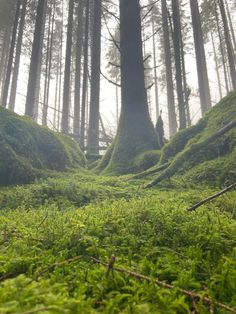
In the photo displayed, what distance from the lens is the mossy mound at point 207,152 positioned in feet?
19.2

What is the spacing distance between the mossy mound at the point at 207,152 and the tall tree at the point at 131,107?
1.35 meters

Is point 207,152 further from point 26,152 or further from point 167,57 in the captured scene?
point 167,57

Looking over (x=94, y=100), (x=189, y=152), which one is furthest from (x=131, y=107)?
(x=94, y=100)

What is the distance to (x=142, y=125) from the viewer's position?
937 centimetres

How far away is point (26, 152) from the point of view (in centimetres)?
736

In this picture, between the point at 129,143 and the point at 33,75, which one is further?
the point at 33,75

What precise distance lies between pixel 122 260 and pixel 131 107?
7.73 meters

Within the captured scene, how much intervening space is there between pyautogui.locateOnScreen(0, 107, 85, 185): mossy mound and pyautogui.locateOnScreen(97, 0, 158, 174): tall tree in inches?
61.7

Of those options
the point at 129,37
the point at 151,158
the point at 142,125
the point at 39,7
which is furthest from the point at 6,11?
the point at 151,158

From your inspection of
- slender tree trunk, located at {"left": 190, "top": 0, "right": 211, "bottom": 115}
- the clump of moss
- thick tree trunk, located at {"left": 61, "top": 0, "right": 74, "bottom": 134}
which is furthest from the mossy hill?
slender tree trunk, located at {"left": 190, "top": 0, "right": 211, "bottom": 115}

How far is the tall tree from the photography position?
28.8 ft

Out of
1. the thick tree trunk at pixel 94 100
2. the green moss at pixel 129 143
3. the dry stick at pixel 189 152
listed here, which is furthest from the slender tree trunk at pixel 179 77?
the dry stick at pixel 189 152

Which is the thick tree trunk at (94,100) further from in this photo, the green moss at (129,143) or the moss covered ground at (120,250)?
the moss covered ground at (120,250)

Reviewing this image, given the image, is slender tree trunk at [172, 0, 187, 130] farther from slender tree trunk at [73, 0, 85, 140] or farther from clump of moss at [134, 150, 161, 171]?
slender tree trunk at [73, 0, 85, 140]
